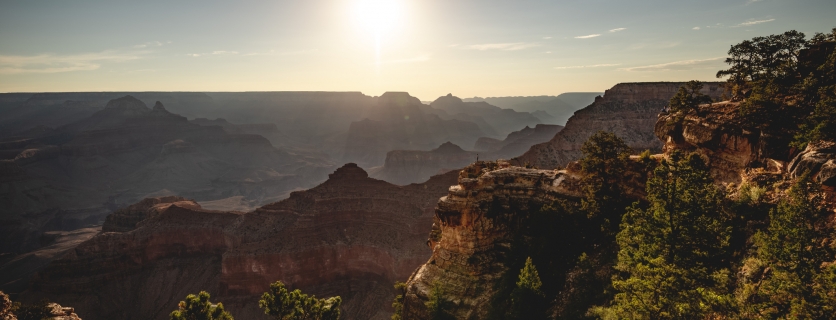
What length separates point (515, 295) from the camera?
24.4 metres

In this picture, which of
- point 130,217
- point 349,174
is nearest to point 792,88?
point 349,174

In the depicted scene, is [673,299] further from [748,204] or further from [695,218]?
[748,204]

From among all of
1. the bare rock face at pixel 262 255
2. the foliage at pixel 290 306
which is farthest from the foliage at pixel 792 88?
the bare rock face at pixel 262 255

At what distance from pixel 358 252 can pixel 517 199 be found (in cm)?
4213

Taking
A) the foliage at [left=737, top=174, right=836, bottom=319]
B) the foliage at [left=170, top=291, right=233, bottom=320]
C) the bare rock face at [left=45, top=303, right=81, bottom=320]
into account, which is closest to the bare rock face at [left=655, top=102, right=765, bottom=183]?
the foliage at [left=737, top=174, right=836, bottom=319]

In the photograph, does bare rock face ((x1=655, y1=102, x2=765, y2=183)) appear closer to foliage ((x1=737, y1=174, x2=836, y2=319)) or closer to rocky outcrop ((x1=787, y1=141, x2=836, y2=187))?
rocky outcrop ((x1=787, y1=141, x2=836, y2=187))

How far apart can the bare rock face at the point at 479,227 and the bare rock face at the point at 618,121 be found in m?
52.0

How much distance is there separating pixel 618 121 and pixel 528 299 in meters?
74.9

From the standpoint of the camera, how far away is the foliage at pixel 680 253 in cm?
1667

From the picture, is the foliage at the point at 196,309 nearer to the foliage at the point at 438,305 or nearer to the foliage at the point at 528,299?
the foliage at the point at 438,305

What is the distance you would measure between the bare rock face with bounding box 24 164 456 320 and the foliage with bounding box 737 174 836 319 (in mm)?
50201

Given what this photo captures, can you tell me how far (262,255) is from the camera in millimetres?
64312

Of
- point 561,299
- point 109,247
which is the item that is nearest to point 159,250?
point 109,247

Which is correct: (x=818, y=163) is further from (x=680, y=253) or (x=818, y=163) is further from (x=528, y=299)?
(x=528, y=299)
